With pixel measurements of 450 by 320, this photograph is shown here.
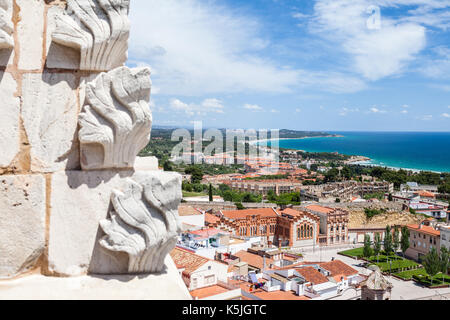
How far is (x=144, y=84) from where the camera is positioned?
1455mm

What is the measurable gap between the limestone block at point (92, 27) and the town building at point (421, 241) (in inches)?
900

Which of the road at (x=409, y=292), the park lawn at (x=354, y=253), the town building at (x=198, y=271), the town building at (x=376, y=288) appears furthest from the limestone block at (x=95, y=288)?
the park lawn at (x=354, y=253)

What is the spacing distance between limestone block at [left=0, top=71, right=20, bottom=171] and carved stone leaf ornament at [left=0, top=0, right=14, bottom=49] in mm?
116

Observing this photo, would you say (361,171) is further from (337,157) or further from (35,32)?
(35,32)

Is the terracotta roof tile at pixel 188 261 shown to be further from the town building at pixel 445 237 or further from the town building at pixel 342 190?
the town building at pixel 342 190

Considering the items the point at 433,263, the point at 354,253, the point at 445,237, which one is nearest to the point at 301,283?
the point at 433,263

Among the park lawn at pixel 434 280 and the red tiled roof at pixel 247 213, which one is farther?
the red tiled roof at pixel 247 213

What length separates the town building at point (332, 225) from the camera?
81.5 ft

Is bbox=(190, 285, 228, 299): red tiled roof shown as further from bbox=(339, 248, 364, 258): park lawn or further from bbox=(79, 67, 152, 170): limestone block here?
bbox=(339, 248, 364, 258): park lawn

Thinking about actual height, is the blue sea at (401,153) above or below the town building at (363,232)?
above

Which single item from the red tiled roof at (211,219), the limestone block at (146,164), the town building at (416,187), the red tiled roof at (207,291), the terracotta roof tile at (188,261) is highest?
the limestone block at (146,164)

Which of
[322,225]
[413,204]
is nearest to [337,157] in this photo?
[413,204]
